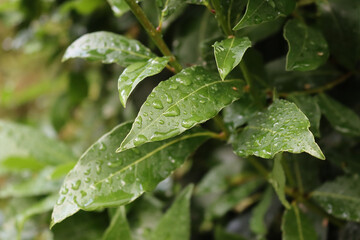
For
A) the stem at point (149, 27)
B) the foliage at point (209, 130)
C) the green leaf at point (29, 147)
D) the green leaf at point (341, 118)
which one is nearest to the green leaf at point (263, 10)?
the foliage at point (209, 130)

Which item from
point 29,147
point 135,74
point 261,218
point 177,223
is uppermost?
point 135,74

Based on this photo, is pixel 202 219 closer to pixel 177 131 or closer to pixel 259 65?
pixel 259 65

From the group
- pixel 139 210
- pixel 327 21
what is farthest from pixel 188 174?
pixel 327 21

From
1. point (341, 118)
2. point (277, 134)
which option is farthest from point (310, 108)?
point (277, 134)

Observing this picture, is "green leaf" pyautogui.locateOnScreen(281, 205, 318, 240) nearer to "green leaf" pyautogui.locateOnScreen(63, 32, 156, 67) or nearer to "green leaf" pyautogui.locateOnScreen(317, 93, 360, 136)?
"green leaf" pyautogui.locateOnScreen(317, 93, 360, 136)

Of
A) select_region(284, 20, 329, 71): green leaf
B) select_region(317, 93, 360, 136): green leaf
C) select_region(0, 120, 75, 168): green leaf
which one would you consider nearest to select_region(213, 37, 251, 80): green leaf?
select_region(284, 20, 329, 71): green leaf

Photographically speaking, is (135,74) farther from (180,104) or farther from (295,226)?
(295,226)
